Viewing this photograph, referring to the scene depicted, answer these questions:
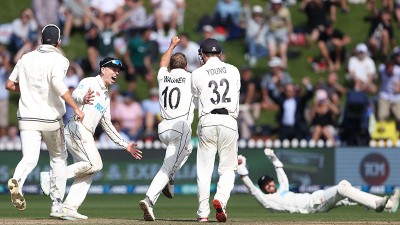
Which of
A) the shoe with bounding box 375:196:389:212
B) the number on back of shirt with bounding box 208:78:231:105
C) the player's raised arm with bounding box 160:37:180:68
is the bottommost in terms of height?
the shoe with bounding box 375:196:389:212

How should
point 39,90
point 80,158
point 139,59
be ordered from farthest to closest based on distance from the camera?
point 139,59 → point 80,158 → point 39,90

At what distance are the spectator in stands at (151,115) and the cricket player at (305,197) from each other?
8.90 meters

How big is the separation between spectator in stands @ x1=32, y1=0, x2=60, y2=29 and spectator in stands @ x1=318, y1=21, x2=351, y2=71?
22.9ft

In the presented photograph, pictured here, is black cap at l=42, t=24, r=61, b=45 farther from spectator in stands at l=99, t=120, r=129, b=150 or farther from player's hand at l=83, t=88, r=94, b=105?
spectator in stands at l=99, t=120, r=129, b=150

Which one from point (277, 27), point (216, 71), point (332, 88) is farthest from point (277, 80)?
point (216, 71)

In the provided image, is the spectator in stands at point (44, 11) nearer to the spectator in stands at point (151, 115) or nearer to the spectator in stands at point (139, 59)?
the spectator in stands at point (139, 59)

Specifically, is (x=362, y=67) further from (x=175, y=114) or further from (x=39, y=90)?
(x=39, y=90)

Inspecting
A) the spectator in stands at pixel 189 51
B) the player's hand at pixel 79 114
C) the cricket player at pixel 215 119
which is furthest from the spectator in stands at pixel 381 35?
the player's hand at pixel 79 114

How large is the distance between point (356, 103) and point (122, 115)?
5.55 meters

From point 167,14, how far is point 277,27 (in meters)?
2.94

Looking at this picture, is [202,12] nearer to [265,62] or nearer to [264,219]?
[265,62]

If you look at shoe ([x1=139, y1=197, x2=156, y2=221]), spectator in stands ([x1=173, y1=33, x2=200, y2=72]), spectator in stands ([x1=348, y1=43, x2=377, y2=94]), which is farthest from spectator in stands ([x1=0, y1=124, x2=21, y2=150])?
shoe ([x1=139, y1=197, x2=156, y2=221])

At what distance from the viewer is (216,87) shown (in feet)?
49.6

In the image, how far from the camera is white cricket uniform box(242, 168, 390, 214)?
57.6ft
